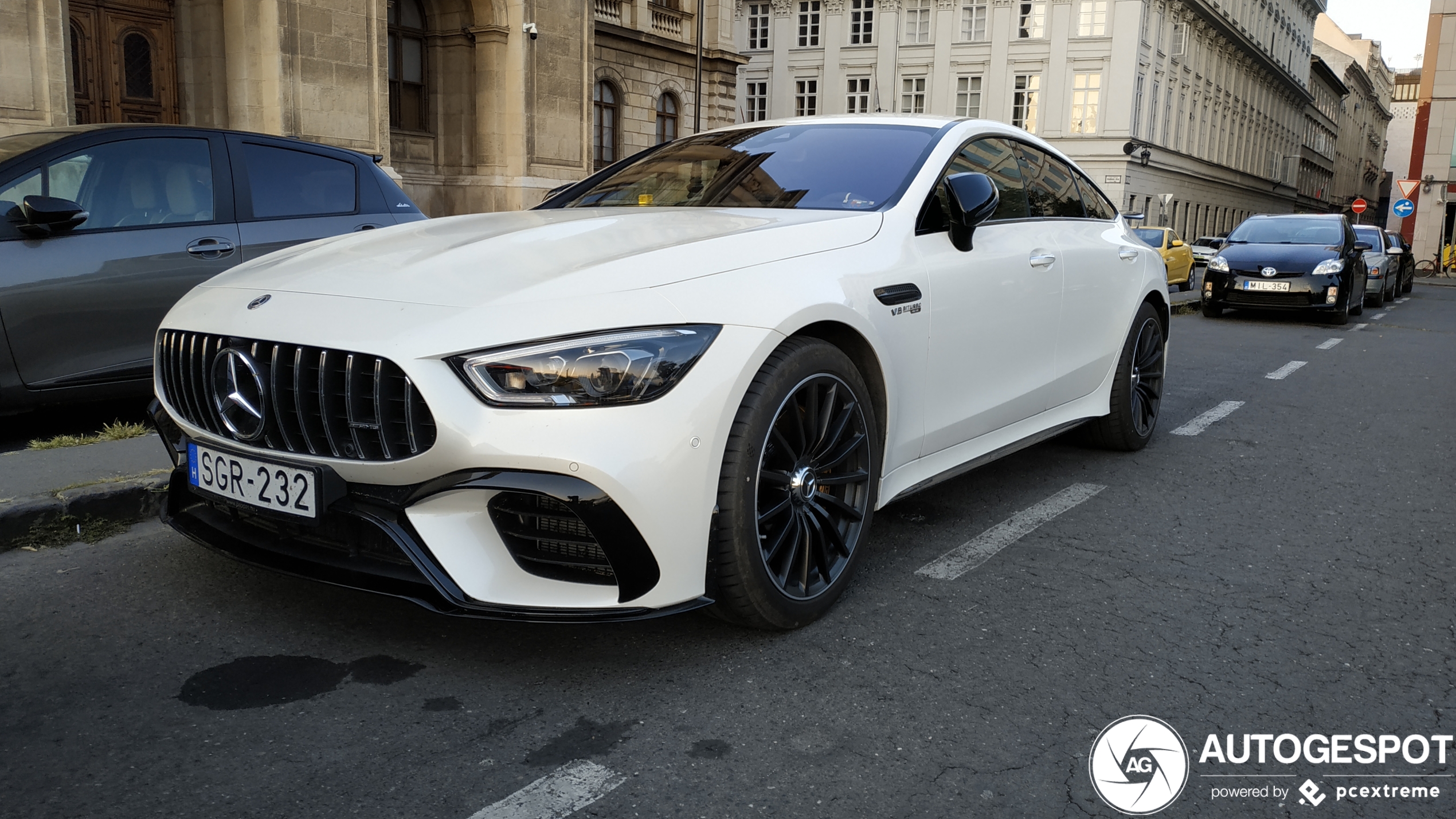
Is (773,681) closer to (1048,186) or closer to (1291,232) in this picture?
(1048,186)

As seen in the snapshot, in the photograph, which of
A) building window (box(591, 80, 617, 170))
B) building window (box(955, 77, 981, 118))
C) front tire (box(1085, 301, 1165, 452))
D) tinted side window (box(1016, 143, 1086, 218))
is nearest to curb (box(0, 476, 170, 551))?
tinted side window (box(1016, 143, 1086, 218))

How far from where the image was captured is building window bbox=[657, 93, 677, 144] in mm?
31766

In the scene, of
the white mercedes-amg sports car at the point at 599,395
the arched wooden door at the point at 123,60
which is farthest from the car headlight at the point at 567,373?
the arched wooden door at the point at 123,60

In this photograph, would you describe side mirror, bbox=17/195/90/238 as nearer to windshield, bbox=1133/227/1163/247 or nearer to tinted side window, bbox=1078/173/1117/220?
tinted side window, bbox=1078/173/1117/220

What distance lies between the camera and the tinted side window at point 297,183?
629cm

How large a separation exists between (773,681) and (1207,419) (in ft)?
16.5

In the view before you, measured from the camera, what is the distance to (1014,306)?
14.3 ft

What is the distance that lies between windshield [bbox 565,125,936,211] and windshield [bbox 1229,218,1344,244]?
1352 cm

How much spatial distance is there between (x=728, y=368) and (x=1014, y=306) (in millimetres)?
1832

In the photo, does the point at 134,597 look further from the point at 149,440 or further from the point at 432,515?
the point at 149,440

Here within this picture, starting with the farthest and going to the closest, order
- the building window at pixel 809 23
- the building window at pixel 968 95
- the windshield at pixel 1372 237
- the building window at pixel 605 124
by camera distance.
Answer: the building window at pixel 809 23
the building window at pixel 968 95
the building window at pixel 605 124
the windshield at pixel 1372 237

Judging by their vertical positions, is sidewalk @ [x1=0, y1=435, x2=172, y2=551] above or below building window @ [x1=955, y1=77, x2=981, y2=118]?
below

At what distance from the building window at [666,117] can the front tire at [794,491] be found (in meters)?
29.0

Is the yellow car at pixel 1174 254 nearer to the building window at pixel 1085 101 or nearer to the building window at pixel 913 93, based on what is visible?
the building window at pixel 1085 101
